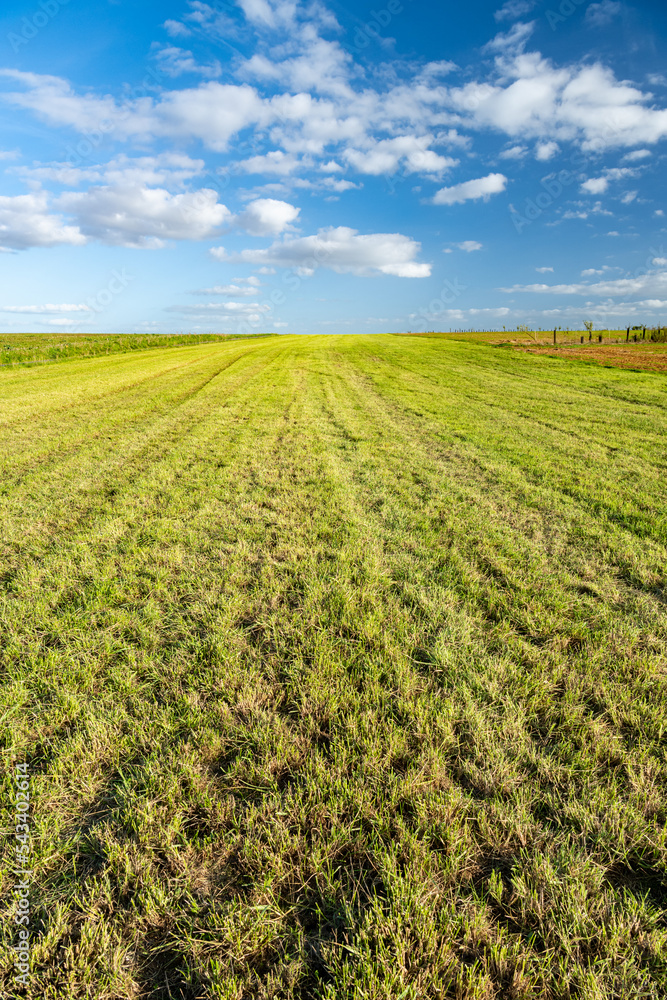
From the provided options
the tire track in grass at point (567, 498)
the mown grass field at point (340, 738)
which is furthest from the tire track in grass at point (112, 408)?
the tire track in grass at point (567, 498)

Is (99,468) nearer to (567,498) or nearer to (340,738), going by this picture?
(340,738)

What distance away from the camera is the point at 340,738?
248 cm

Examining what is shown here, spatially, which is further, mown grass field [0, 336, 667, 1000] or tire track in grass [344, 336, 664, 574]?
tire track in grass [344, 336, 664, 574]

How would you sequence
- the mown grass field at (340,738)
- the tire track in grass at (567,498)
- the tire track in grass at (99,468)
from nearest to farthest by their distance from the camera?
1. the mown grass field at (340,738)
2. the tire track in grass at (567,498)
3. the tire track in grass at (99,468)

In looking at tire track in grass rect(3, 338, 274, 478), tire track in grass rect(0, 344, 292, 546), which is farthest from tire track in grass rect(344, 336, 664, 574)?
tire track in grass rect(3, 338, 274, 478)

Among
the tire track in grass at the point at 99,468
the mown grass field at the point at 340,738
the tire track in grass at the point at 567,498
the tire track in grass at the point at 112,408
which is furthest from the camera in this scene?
the tire track in grass at the point at 112,408

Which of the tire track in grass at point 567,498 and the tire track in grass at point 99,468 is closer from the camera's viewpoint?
the tire track in grass at point 567,498

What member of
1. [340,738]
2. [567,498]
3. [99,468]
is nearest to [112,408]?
[99,468]

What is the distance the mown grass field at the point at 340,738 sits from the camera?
1597mm

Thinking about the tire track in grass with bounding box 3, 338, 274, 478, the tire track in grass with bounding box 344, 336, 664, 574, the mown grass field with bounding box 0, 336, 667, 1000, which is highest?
the tire track in grass with bounding box 3, 338, 274, 478

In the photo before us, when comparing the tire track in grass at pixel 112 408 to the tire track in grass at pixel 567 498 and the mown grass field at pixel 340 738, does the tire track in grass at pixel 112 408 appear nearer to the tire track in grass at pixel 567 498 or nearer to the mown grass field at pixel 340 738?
the mown grass field at pixel 340 738

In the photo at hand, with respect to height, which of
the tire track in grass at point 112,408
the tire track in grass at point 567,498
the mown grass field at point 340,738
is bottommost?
the mown grass field at point 340,738

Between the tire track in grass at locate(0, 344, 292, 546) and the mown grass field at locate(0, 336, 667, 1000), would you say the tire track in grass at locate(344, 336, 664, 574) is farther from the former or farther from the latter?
the tire track in grass at locate(0, 344, 292, 546)

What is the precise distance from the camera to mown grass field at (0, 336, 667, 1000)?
160 centimetres
